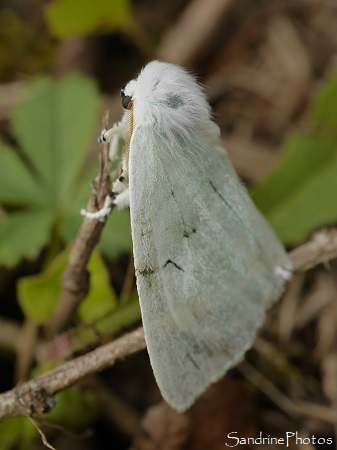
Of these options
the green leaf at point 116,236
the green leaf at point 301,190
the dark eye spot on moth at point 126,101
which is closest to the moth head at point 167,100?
the dark eye spot on moth at point 126,101

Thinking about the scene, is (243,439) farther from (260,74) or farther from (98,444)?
(260,74)

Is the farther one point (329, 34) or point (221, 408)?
point (329, 34)

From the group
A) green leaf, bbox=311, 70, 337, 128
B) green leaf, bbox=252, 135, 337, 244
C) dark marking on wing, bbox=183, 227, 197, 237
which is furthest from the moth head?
green leaf, bbox=311, 70, 337, 128

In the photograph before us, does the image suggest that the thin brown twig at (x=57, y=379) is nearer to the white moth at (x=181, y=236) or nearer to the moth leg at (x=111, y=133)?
the white moth at (x=181, y=236)

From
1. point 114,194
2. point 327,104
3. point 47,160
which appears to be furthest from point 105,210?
point 327,104

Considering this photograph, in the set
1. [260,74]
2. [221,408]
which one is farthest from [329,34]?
[221,408]

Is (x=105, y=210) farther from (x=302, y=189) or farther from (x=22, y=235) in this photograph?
(x=302, y=189)

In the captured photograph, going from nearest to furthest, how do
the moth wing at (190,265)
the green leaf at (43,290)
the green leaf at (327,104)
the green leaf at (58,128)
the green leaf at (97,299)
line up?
the moth wing at (190,265)
the green leaf at (43,290)
the green leaf at (97,299)
the green leaf at (58,128)
the green leaf at (327,104)
